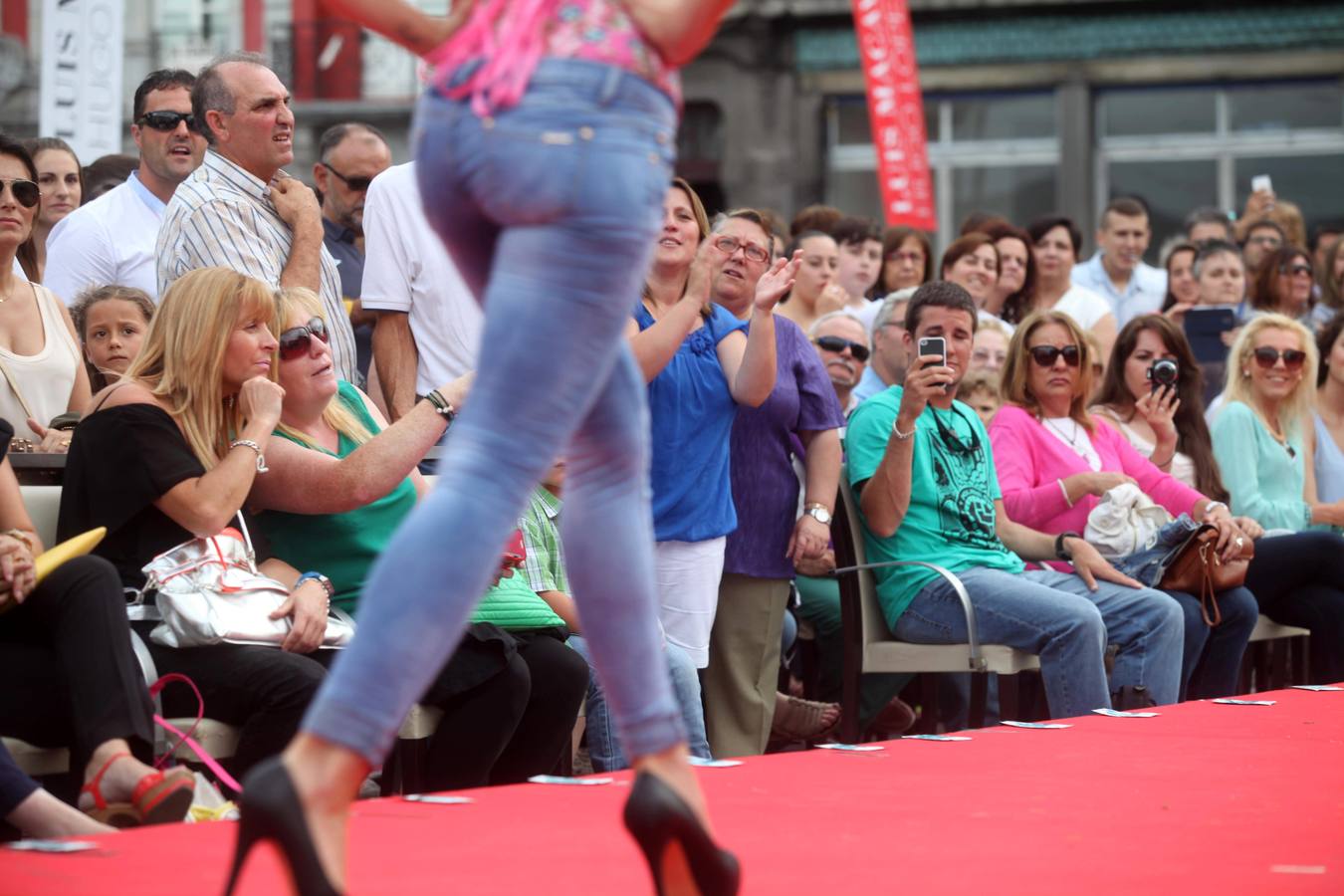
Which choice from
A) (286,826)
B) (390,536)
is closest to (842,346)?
(390,536)

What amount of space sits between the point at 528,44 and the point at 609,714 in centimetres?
306

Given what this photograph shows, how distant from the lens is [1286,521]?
24.7 ft

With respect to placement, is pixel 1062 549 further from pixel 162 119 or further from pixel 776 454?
pixel 162 119

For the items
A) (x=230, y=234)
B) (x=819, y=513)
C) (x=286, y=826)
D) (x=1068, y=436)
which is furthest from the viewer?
(x=1068, y=436)

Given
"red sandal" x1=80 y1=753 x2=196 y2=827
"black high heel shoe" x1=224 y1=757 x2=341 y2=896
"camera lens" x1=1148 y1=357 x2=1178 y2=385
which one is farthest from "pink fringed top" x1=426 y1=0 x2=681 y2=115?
"camera lens" x1=1148 y1=357 x2=1178 y2=385

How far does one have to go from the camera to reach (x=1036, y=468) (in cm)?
677

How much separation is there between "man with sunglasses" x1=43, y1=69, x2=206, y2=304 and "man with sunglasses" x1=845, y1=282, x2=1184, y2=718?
2.39 m

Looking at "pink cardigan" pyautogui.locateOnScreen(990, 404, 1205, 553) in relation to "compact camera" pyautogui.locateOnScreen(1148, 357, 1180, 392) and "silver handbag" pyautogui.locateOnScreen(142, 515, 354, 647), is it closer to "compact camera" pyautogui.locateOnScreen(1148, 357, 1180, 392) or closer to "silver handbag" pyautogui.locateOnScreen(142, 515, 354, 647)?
"compact camera" pyautogui.locateOnScreen(1148, 357, 1180, 392)

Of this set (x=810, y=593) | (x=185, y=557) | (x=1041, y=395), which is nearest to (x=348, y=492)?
(x=185, y=557)

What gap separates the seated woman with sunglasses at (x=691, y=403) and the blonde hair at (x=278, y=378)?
803 mm

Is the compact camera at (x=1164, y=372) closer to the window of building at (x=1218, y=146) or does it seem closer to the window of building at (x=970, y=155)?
the window of building at (x=1218, y=146)

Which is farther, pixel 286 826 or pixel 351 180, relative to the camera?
pixel 351 180

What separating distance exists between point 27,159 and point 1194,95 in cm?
1729

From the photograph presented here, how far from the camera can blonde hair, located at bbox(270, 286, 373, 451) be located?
4.52 metres
